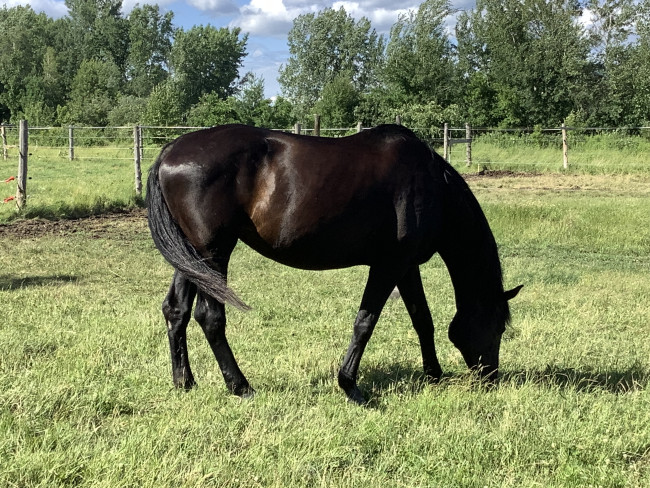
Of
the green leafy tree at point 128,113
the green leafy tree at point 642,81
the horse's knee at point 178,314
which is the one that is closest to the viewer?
the horse's knee at point 178,314

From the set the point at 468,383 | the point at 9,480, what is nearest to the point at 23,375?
the point at 9,480

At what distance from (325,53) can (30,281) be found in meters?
55.7

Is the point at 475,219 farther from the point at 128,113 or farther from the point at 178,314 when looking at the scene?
the point at 128,113

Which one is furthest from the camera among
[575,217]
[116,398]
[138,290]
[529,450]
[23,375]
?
[575,217]

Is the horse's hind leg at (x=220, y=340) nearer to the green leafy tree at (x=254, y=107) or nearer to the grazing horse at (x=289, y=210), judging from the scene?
the grazing horse at (x=289, y=210)

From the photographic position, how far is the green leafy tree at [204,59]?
6231 centimetres

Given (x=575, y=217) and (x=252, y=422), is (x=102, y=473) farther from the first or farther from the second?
(x=575, y=217)

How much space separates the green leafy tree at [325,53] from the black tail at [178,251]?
183ft

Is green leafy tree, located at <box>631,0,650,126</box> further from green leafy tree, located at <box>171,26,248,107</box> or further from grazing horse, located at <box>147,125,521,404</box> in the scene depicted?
green leafy tree, located at <box>171,26,248,107</box>

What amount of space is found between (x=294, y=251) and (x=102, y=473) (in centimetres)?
170

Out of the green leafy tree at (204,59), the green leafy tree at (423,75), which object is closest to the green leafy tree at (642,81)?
the green leafy tree at (423,75)

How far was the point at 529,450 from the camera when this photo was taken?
9.82 ft

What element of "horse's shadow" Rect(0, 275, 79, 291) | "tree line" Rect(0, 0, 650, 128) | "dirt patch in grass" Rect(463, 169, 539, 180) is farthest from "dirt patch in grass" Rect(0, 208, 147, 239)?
"tree line" Rect(0, 0, 650, 128)

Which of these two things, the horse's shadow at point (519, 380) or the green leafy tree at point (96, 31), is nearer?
the horse's shadow at point (519, 380)
